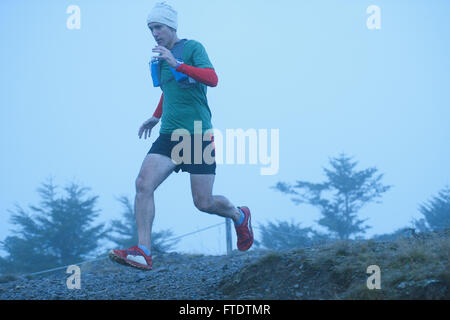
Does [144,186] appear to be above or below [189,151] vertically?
below

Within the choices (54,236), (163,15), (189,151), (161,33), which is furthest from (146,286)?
(54,236)

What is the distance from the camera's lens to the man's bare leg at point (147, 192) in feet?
14.7

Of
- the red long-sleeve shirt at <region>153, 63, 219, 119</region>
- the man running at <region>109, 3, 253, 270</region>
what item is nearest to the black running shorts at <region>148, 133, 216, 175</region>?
the man running at <region>109, 3, 253, 270</region>

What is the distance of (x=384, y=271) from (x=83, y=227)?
82.9 ft

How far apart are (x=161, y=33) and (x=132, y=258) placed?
6.84ft

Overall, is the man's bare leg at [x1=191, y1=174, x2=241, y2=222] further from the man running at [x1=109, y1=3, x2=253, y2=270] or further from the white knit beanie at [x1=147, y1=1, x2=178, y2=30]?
the white knit beanie at [x1=147, y1=1, x2=178, y2=30]

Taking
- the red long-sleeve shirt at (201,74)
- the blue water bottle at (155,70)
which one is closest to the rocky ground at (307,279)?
the red long-sleeve shirt at (201,74)

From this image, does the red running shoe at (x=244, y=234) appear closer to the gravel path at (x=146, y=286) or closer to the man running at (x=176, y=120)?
the gravel path at (x=146, y=286)

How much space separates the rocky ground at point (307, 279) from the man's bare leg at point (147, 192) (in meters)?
0.62

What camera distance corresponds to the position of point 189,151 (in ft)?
15.2

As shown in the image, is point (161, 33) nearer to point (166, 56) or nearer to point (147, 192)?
point (166, 56)

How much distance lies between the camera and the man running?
14.7ft
